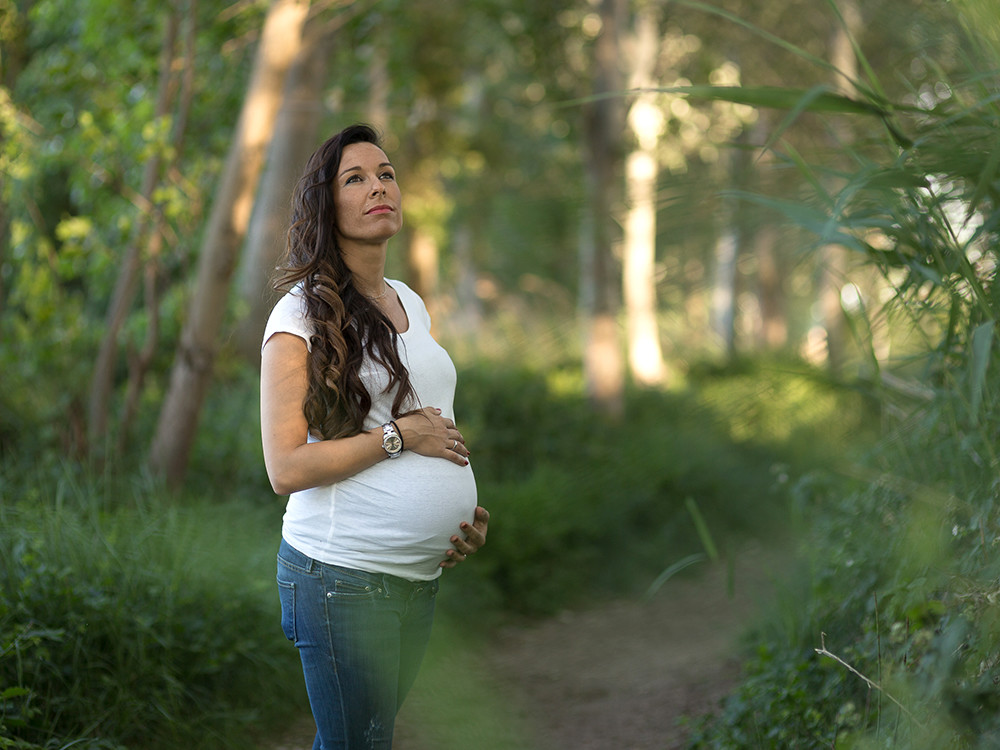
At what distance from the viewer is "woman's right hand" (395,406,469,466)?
88.4 inches

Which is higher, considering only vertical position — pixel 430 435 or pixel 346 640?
pixel 430 435

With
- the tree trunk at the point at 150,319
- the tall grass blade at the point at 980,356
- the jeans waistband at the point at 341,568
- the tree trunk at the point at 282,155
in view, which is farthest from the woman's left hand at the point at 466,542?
the tree trunk at the point at 282,155

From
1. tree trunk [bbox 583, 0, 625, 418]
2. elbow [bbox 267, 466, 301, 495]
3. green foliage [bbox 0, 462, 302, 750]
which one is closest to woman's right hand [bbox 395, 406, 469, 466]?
elbow [bbox 267, 466, 301, 495]

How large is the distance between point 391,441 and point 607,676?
3642 mm

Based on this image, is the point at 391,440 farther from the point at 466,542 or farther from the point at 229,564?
the point at 229,564

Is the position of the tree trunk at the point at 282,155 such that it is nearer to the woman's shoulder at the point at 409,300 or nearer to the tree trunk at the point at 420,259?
the tree trunk at the point at 420,259

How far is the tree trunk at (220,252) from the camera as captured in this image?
5.64 metres

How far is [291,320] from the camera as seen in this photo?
2184 mm

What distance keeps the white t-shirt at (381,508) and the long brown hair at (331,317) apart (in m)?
A: 0.03

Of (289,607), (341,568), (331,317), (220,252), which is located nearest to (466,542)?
(341,568)

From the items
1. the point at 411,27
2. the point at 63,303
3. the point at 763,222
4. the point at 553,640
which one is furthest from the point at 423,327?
the point at 411,27

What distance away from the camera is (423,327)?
2.50 metres

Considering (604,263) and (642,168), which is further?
(642,168)

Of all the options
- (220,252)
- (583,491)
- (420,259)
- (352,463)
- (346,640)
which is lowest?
(583,491)
